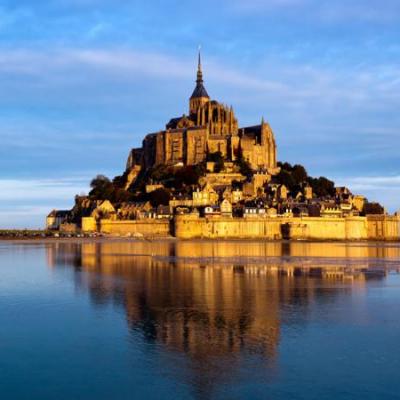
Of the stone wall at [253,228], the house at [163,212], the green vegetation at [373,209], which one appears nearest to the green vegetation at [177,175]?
the house at [163,212]

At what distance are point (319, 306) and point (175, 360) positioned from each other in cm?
780

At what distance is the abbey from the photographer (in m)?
83.7

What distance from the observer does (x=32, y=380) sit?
12180 millimetres

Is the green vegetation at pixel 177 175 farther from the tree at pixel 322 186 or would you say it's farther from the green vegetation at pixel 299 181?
the tree at pixel 322 186

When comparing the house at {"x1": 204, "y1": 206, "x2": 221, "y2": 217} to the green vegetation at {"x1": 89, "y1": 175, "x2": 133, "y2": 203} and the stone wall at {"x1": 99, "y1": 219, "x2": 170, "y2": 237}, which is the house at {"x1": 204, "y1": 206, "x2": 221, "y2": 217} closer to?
the stone wall at {"x1": 99, "y1": 219, "x2": 170, "y2": 237}

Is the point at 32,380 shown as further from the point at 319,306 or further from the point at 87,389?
the point at 319,306

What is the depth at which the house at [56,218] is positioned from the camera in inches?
3566

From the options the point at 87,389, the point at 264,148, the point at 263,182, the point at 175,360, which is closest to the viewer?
the point at 87,389

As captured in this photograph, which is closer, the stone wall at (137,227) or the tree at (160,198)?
the stone wall at (137,227)

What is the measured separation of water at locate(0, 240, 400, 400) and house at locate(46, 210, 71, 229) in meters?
64.1

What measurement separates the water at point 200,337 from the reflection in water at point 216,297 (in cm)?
4

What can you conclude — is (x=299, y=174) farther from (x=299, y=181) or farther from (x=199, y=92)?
(x=199, y=92)

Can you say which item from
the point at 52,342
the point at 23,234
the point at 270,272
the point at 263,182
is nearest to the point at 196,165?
the point at 263,182

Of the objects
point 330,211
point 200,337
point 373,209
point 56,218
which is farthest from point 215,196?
point 200,337
